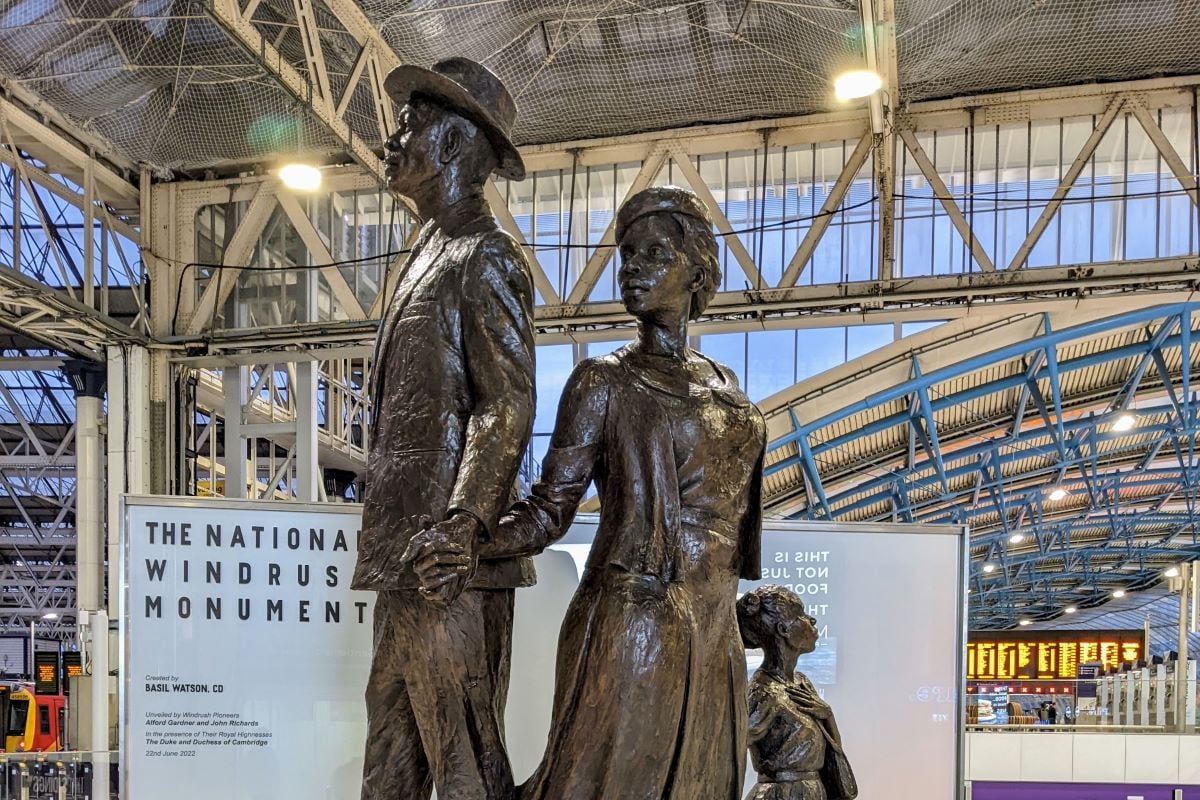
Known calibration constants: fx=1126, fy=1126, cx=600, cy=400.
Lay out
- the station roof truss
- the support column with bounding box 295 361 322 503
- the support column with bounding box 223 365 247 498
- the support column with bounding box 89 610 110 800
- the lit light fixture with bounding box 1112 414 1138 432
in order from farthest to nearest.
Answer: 1. the lit light fixture with bounding box 1112 414 1138 432
2. the station roof truss
3. the support column with bounding box 295 361 322 503
4. the support column with bounding box 223 365 247 498
5. the support column with bounding box 89 610 110 800

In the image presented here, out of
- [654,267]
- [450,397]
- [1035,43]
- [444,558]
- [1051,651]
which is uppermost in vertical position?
[1035,43]

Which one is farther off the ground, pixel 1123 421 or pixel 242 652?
pixel 1123 421

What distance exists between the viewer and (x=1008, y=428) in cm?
1906

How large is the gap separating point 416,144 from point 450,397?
58 cm

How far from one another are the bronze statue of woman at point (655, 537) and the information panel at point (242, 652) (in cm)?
256

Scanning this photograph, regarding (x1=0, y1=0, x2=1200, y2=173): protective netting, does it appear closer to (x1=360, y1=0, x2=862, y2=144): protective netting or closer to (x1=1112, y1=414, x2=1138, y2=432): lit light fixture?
(x1=360, y1=0, x2=862, y2=144): protective netting

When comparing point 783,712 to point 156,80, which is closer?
point 783,712

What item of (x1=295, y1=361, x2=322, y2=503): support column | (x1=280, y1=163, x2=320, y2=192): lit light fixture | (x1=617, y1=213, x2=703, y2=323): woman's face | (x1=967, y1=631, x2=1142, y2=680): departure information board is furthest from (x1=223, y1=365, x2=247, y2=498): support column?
(x1=967, y1=631, x2=1142, y2=680): departure information board

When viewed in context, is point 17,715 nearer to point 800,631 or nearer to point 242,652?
point 242,652

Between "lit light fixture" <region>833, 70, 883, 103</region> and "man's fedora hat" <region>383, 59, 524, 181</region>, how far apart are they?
16.4 feet

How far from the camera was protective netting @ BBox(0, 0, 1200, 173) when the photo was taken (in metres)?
7.55

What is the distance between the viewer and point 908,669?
5.05 metres

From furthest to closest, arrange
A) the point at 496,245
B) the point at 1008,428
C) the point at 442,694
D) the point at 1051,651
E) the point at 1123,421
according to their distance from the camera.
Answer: the point at 1051,651
the point at 1008,428
the point at 1123,421
the point at 496,245
the point at 442,694

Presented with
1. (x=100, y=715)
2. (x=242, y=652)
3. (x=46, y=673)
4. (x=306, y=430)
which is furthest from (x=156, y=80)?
(x=46, y=673)
